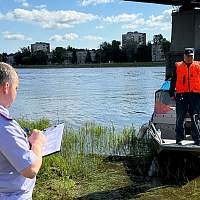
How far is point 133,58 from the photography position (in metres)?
110

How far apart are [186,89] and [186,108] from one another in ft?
1.33

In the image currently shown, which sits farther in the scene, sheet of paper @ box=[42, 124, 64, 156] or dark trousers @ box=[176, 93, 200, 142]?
dark trousers @ box=[176, 93, 200, 142]

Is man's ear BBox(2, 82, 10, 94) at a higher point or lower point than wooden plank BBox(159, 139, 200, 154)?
higher

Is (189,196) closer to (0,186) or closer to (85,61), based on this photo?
(0,186)

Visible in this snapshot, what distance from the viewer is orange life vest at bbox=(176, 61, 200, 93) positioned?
781 cm

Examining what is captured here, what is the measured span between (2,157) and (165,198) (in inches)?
182

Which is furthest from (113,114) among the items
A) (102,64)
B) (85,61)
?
(85,61)

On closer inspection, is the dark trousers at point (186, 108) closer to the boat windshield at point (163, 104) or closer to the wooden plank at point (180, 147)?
the wooden plank at point (180, 147)

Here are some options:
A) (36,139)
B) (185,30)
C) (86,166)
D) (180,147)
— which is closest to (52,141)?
(36,139)

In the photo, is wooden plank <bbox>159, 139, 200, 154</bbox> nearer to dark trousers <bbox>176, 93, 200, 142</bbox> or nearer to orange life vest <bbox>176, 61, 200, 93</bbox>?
dark trousers <bbox>176, 93, 200, 142</bbox>

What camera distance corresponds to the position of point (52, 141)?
3.06 meters

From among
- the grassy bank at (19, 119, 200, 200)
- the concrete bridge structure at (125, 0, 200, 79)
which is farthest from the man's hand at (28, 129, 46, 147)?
the concrete bridge structure at (125, 0, 200, 79)

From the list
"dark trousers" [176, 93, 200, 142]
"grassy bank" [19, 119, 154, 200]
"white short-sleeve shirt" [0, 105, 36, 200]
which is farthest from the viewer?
"dark trousers" [176, 93, 200, 142]

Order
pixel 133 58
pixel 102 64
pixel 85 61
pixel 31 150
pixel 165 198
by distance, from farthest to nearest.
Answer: pixel 85 61, pixel 102 64, pixel 133 58, pixel 165 198, pixel 31 150
